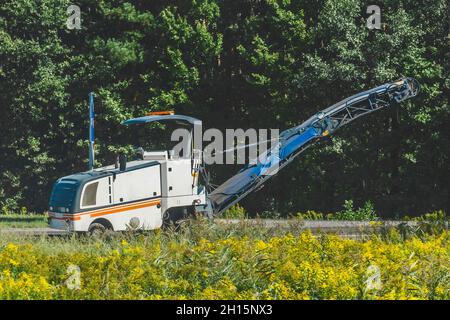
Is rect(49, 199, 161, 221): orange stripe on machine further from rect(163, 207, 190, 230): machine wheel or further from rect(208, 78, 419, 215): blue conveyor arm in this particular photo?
rect(208, 78, 419, 215): blue conveyor arm

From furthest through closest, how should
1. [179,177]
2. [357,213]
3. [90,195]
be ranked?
[357,213]
[179,177]
[90,195]

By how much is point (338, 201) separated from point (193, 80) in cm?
827

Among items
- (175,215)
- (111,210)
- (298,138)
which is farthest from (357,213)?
(111,210)

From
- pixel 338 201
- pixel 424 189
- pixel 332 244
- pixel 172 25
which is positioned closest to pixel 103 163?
pixel 172 25

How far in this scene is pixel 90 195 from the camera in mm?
22875

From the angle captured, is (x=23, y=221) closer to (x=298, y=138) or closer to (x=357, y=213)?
(x=298, y=138)

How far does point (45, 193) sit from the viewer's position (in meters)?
39.7

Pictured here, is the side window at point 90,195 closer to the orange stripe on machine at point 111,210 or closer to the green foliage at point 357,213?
the orange stripe on machine at point 111,210

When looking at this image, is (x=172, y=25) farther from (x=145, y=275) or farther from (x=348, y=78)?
(x=145, y=275)

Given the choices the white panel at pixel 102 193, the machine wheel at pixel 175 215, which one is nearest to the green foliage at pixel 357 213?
the machine wheel at pixel 175 215

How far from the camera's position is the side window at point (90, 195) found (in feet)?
74.7

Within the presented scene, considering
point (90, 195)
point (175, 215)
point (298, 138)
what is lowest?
point (175, 215)

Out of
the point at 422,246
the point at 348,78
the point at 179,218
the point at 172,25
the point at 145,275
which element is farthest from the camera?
the point at 172,25

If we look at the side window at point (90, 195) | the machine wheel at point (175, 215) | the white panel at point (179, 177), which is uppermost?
the white panel at point (179, 177)
